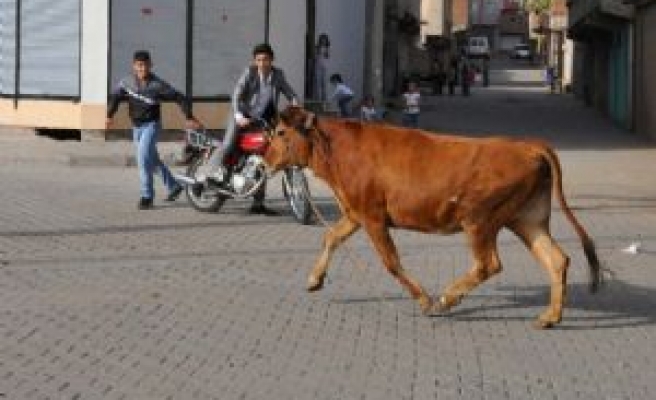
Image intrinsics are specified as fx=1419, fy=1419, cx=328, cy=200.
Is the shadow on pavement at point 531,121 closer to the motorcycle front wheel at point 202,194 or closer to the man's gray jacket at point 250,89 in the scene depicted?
the motorcycle front wheel at point 202,194

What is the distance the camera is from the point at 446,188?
8.95 meters

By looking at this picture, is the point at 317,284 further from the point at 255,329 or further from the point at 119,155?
the point at 119,155

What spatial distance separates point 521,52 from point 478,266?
106837mm

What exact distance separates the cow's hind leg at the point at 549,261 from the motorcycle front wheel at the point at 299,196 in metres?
4.97

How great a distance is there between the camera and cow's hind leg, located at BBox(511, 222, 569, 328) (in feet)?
29.6

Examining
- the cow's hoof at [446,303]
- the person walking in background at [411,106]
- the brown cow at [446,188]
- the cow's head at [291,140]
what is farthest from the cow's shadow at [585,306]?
the person walking in background at [411,106]

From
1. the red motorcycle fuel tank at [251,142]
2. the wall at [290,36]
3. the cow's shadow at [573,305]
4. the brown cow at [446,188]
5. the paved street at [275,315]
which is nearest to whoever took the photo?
the paved street at [275,315]

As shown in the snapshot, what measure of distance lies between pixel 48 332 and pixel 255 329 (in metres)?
1.25

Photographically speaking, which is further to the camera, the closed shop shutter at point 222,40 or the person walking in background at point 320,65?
the person walking in background at point 320,65

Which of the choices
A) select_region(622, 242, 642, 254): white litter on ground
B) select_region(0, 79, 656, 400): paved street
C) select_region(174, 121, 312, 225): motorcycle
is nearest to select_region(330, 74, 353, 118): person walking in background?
select_region(0, 79, 656, 400): paved street

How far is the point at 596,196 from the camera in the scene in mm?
17984

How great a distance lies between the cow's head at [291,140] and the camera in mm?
9516

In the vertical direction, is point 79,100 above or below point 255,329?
above

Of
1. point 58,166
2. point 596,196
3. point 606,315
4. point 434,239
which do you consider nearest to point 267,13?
point 58,166
